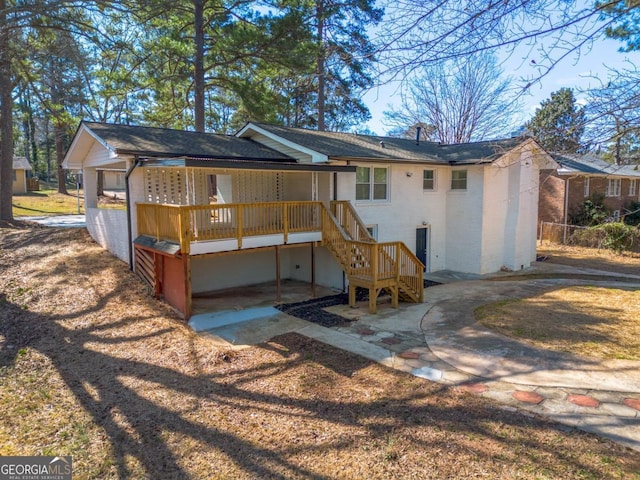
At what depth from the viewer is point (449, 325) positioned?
9.80 m

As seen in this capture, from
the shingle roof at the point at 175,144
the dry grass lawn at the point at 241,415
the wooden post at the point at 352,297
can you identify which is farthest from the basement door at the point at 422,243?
the dry grass lawn at the point at 241,415

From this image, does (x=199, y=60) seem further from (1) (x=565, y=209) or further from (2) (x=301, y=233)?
(1) (x=565, y=209)

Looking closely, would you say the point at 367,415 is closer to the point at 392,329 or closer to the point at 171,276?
the point at 392,329

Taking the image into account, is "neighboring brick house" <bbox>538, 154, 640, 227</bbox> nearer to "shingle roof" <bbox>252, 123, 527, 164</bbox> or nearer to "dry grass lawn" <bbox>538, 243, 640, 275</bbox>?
"dry grass lawn" <bbox>538, 243, 640, 275</bbox>

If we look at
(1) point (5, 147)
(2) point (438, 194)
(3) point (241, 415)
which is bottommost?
(3) point (241, 415)

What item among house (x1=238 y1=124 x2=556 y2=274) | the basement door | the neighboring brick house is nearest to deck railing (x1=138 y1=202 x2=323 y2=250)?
house (x1=238 y1=124 x2=556 y2=274)

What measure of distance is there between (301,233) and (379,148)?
5254 mm

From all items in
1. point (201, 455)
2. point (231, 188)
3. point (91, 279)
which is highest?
point (231, 188)

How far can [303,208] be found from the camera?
12.3 metres

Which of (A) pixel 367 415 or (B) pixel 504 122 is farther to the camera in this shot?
(B) pixel 504 122

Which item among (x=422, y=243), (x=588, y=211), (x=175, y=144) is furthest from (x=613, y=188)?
(x=175, y=144)

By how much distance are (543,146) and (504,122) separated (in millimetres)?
24240

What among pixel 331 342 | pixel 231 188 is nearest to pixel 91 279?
pixel 231 188

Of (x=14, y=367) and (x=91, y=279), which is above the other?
(x=91, y=279)
